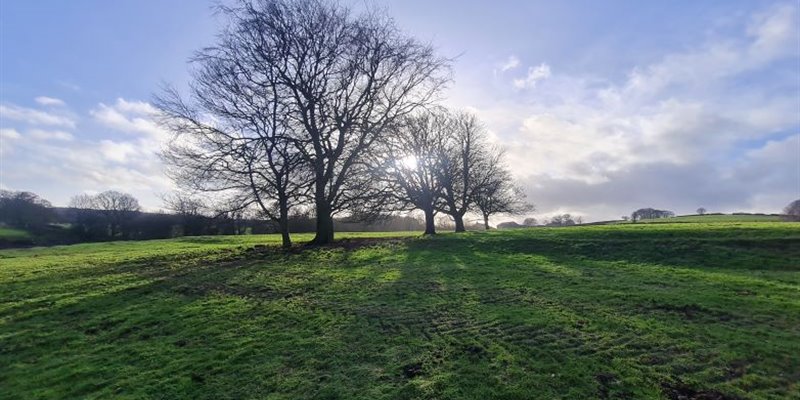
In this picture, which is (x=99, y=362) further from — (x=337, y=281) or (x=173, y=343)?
(x=337, y=281)

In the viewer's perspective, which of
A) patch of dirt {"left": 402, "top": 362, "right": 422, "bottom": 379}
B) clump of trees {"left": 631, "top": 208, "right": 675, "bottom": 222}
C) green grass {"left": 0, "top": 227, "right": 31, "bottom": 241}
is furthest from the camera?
clump of trees {"left": 631, "top": 208, "right": 675, "bottom": 222}

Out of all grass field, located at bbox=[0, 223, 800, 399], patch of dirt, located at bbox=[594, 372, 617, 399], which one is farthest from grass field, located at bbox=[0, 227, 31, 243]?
patch of dirt, located at bbox=[594, 372, 617, 399]

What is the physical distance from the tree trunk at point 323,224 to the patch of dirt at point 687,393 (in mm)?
20369

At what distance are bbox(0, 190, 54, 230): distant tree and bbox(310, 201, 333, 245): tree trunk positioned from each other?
2584 inches

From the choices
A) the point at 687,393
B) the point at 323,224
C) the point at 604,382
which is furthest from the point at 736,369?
the point at 323,224

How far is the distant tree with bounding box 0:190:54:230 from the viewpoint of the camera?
6731 centimetres

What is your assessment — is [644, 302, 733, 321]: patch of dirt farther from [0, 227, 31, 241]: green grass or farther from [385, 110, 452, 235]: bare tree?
[0, 227, 31, 241]: green grass

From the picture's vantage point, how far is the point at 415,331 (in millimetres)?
9164

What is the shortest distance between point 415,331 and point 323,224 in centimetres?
1695

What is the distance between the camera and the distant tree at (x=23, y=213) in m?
67.3

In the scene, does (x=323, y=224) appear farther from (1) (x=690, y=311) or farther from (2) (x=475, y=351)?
(1) (x=690, y=311)

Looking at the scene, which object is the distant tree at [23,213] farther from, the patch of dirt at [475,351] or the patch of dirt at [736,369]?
the patch of dirt at [736,369]

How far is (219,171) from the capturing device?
22.4 m

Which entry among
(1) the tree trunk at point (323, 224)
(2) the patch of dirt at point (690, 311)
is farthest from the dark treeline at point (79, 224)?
(2) the patch of dirt at point (690, 311)
